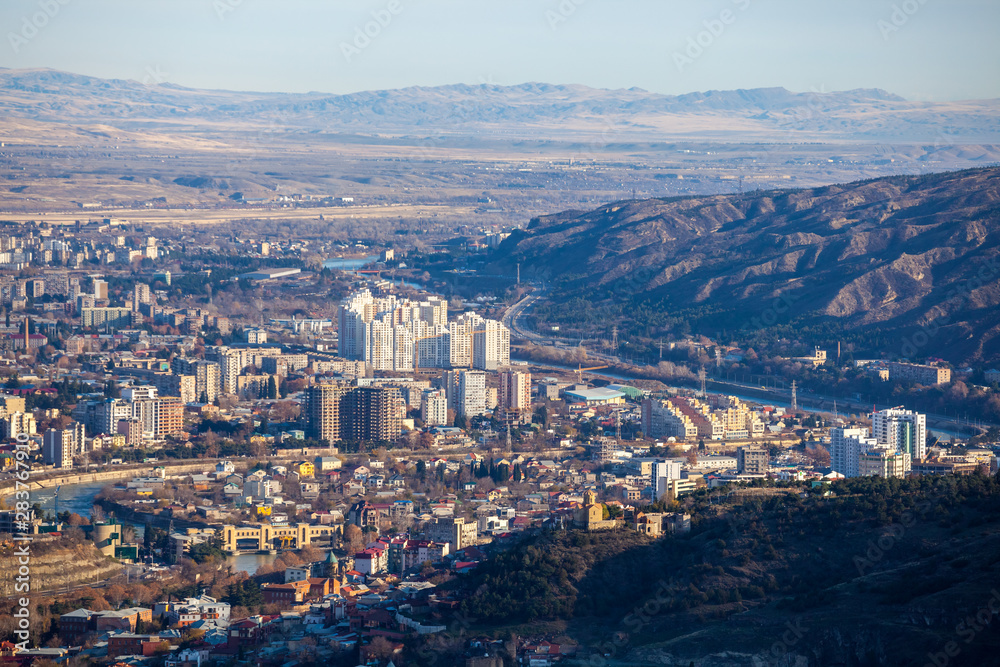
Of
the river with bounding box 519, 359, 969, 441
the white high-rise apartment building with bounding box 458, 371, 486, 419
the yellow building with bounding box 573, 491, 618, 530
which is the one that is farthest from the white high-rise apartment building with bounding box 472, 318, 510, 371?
the yellow building with bounding box 573, 491, 618, 530

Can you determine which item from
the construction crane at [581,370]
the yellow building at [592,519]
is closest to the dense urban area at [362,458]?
the yellow building at [592,519]

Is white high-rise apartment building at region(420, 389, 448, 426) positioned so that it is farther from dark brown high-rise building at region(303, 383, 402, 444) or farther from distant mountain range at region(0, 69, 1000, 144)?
distant mountain range at region(0, 69, 1000, 144)

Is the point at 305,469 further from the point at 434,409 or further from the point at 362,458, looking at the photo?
the point at 434,409

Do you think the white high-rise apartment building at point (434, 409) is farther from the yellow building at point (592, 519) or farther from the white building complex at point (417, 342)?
the yellow building at point (592, 519)

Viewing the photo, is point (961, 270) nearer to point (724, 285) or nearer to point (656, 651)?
point (724, 285)

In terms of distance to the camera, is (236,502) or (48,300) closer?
(236,502)

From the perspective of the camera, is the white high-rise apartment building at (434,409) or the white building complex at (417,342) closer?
the white high-rise apartment building at (434,409)

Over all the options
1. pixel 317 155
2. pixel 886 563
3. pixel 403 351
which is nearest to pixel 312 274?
pixel 403 351
